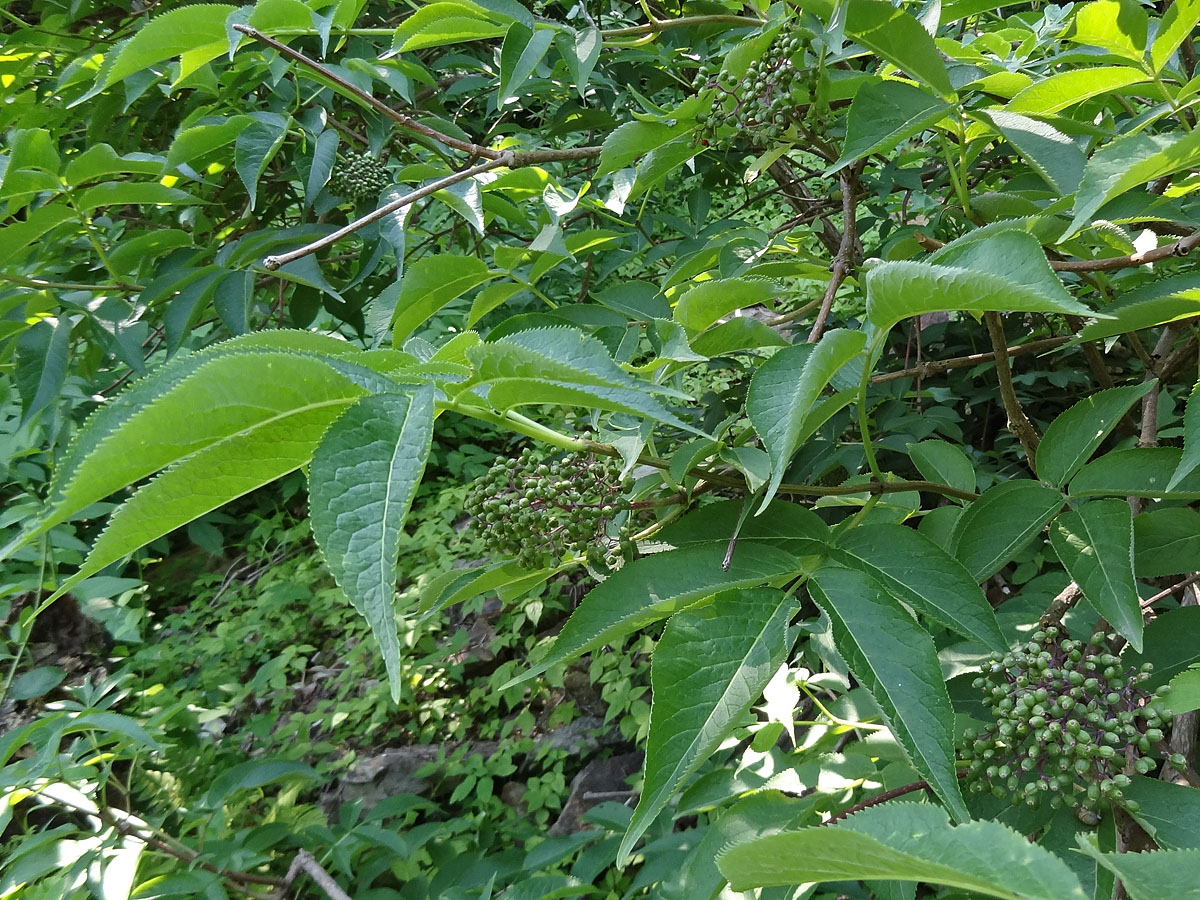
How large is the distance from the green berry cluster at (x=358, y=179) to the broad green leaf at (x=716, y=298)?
113cm

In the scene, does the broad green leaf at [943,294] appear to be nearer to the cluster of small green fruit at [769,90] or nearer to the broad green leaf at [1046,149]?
the broad green leaf at [1046,149]

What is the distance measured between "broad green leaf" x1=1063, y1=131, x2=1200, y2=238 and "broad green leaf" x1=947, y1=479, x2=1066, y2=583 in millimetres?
281

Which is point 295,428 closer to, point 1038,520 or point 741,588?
point 741,588

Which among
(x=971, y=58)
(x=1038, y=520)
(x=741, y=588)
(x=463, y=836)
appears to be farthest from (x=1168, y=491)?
(x=463, y=836)

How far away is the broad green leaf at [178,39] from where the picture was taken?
1117mm

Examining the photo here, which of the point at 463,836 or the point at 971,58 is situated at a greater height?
the point at 971,58

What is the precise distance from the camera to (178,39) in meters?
1.15

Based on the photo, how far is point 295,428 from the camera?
0.51 metres

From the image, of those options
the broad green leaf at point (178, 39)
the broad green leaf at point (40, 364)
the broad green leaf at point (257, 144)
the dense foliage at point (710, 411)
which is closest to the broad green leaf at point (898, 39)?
the dense foliage at point (710, 411)

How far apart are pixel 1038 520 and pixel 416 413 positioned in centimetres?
63

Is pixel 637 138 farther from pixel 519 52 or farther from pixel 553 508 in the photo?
pixel 553 508

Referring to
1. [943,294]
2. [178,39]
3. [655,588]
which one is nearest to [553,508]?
[655,588]

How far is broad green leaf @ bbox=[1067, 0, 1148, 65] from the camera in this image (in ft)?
2.67

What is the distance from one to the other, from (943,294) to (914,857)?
1.24 feet
